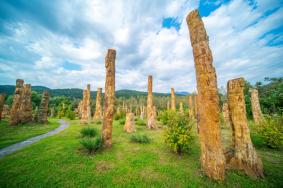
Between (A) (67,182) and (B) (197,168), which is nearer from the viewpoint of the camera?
(A) (67,182)

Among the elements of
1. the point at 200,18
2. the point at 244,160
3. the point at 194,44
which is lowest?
the point at 244,160

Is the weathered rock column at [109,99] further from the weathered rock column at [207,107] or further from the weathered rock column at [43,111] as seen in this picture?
the weathered rock column at [43,111]

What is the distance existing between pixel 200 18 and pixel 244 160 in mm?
5741

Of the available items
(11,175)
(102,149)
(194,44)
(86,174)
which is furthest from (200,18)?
(11,175)

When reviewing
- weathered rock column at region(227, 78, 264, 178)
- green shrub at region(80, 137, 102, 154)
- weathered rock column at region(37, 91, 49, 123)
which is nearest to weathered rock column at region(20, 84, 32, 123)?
weathered rock column at region(37, 91, 49, 123)

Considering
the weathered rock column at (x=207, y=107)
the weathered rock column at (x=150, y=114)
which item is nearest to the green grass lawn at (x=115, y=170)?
the weathered rock column at (x=207, y=107)

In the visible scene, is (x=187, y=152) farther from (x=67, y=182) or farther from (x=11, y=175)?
(x=11, y=175)

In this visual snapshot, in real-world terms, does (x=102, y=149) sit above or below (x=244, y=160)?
below

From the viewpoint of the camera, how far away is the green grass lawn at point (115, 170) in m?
3.87

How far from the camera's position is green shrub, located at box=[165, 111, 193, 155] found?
5.97 metres

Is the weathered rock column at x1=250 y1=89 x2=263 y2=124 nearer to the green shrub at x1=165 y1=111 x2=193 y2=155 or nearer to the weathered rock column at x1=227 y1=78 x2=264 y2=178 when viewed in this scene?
the weathered rock column at x1=227 y1=78 x2=264 y2=178

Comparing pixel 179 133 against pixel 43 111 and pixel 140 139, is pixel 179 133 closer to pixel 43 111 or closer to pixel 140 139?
pixel 140 139

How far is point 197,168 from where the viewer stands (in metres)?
4.84

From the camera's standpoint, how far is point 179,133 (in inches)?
239
